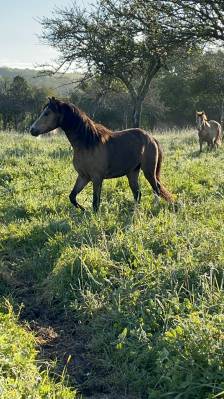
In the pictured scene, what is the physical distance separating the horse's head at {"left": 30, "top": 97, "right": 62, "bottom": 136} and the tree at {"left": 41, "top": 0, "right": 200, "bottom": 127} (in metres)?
6.82

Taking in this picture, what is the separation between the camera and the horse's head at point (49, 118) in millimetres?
7311

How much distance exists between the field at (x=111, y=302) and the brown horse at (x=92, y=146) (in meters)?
0.51

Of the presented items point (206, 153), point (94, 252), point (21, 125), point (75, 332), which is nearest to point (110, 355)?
point (75, 332)

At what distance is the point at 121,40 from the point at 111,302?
14297 mm

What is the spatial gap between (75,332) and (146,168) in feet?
13.8

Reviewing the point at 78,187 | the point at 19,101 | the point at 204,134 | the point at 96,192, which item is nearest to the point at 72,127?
the point at 78,187

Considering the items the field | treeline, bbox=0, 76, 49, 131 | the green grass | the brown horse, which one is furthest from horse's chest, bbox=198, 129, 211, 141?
treeline, bbox=0, 76, 49, 131

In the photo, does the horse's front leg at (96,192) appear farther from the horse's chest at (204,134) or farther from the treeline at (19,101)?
the treeline at (19,101)

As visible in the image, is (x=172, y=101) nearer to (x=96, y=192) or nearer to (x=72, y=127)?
(x=72, y=127)

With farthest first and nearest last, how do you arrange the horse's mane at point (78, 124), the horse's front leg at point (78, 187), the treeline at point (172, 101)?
the treeline at point (172, 101) < the horse's front leg at point (78, 187) < the horse's mane at point (78, 124)

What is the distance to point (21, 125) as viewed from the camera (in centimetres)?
3375

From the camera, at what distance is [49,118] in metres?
7.36

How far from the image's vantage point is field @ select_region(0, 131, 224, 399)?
11.1 feet

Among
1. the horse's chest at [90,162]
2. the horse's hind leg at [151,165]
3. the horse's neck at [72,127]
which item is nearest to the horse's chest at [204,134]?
the horse's hind leg at [151,165]
